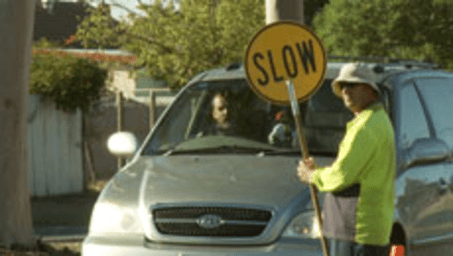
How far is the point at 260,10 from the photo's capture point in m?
22.0

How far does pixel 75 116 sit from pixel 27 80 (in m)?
8.49

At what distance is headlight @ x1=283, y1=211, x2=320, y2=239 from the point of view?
27.0 ft

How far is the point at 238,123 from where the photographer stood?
9.62 m

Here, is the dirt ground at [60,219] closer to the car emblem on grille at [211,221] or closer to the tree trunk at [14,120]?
the tree trunk at [14,120]

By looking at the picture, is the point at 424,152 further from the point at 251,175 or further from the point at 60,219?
the point at 60,219

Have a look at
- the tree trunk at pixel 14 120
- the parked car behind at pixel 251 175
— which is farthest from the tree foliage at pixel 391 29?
the parked car behind at pixel 251 175

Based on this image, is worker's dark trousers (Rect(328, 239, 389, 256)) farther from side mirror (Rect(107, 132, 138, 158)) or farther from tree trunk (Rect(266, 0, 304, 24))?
tree trunk (Rect(266, 0, 304, 24))

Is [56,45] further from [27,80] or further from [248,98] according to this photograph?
[248,98]

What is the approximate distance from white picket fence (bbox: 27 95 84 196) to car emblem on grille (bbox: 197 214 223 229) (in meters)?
12.2

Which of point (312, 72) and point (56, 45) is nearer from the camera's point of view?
point (312, 72)

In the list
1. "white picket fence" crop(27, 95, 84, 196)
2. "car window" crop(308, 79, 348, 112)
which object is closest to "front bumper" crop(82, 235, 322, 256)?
"car window" crop(308, 79, 348, 112)

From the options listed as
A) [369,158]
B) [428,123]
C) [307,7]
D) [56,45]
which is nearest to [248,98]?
[428,123]

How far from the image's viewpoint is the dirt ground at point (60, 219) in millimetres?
13591

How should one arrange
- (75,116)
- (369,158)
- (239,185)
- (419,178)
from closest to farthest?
(369,158)
(239,185)
(419,178)
(75,116)
